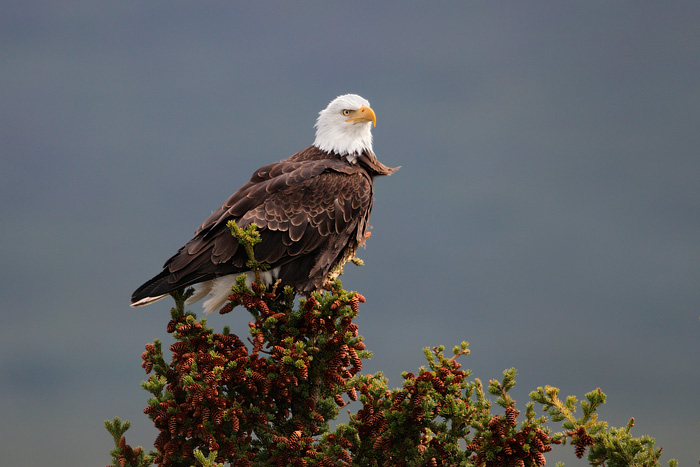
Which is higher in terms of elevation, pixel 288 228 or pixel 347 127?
pixel 347 127

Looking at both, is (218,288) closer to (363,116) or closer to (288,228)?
(288,228)

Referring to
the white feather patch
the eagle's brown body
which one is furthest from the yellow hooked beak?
the white feather patch

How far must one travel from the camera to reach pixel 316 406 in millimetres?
6965

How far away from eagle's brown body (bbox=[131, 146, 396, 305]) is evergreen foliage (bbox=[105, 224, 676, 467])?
0.47 meters

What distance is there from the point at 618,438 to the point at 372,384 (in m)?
2.26

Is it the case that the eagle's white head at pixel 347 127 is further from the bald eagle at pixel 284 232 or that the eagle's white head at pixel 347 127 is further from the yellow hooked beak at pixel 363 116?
the bald eagle at pixel 284 232

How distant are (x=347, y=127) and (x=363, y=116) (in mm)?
247

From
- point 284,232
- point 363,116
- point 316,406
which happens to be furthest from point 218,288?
point 363,116

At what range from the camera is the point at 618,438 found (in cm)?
587

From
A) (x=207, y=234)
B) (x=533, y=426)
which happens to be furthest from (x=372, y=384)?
(x=207, y=234)

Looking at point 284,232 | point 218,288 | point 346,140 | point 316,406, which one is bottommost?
point 316,406

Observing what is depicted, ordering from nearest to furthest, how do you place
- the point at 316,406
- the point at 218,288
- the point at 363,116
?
the point at 316,406 < the point at 218,288 < the point at 363,116

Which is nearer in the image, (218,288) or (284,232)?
(284,232)

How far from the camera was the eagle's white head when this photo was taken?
28.0 feet
